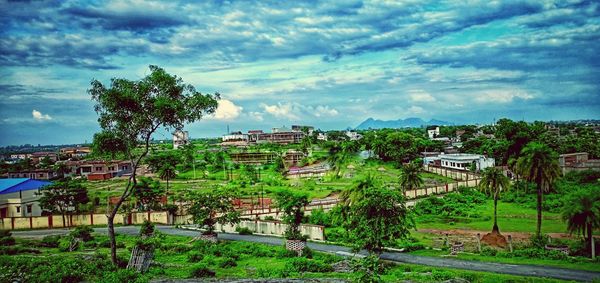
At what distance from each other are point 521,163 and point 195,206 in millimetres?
27819

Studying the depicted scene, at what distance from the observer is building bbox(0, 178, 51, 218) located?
50.7 meters

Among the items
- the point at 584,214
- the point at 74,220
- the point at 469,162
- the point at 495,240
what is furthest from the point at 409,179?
the point at 74,220

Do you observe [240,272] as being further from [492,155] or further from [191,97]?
[492,155]

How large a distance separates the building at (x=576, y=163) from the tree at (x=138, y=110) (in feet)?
174

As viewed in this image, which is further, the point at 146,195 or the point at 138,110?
the point at 146,195

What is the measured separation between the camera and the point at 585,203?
101 ft

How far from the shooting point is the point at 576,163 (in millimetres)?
66875

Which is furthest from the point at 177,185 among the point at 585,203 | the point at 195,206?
the point at 585,203

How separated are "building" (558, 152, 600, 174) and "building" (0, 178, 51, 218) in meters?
66.2

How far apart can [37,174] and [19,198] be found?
156ft

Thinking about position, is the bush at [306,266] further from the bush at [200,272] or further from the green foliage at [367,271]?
the green foliage at [367,271]

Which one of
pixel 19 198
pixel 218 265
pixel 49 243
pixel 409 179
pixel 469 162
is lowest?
pixel 218 265

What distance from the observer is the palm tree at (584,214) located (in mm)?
30234

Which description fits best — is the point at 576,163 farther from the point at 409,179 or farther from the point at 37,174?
the point at 37,174
